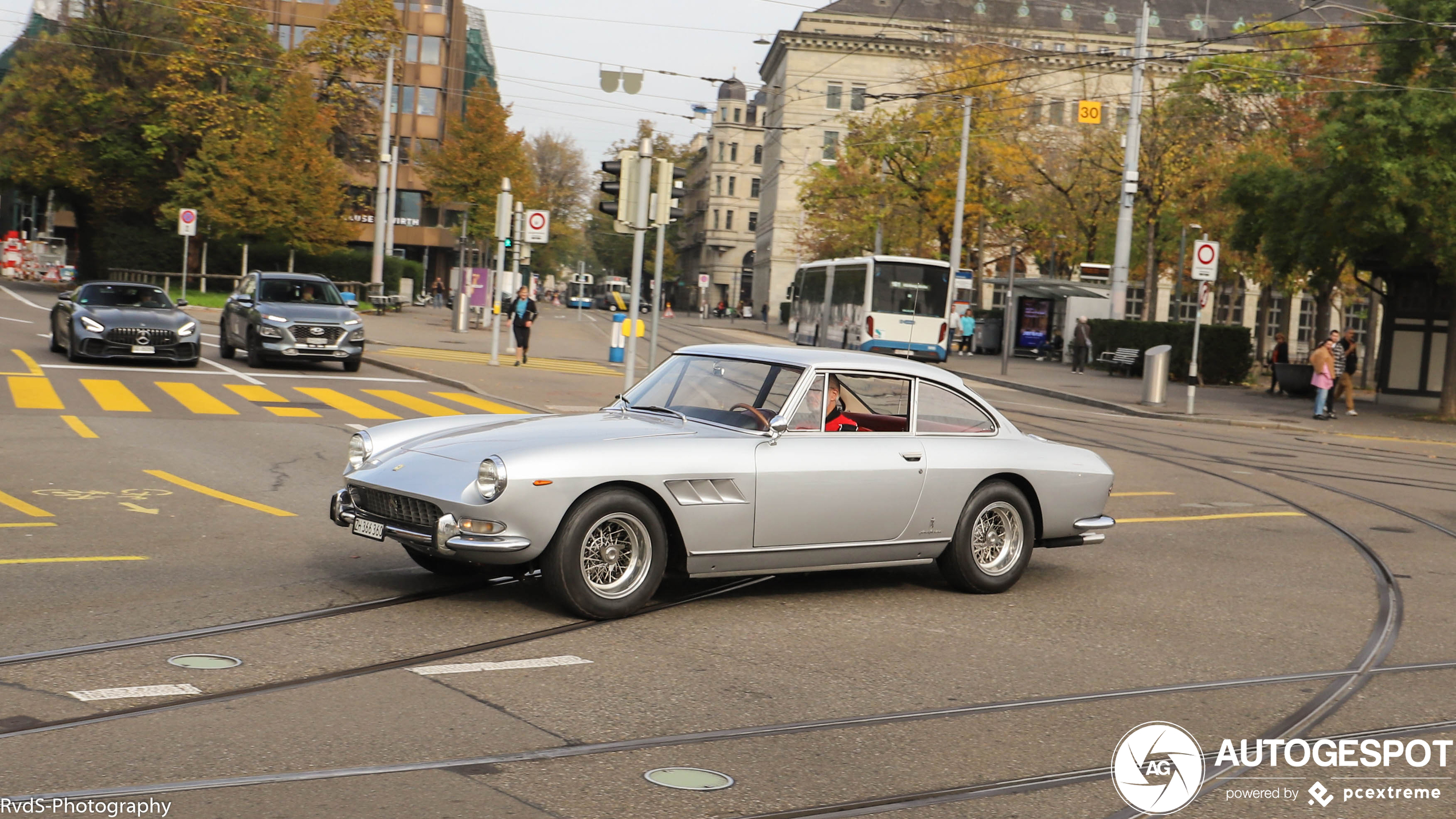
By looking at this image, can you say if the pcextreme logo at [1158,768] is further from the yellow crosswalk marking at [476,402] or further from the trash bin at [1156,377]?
the trash bin at [1156,377]

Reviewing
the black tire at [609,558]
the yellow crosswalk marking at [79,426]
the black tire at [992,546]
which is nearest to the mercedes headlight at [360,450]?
the black tire at [609,558]

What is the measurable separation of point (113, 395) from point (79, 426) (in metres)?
3.42

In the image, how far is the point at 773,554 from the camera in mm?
7453

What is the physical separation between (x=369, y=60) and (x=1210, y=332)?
33781 mm

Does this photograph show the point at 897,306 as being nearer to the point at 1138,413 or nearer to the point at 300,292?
the point at 1138,413

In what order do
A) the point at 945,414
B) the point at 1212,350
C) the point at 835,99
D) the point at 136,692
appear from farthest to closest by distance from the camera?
1. the point at 835,99
2. the point at 1212,350
3. the point at 945,414
4. the point at 136,692

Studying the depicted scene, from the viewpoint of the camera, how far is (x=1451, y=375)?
27.7 metres

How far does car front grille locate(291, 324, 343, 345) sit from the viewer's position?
23.4 metres

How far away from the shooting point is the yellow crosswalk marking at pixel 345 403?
1761 centimetres

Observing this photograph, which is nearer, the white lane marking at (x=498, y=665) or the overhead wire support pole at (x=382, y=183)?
the white lane marking at (x=498, y=665)

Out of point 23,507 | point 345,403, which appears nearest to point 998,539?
point 23,507

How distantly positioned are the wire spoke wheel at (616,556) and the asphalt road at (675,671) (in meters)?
0.23

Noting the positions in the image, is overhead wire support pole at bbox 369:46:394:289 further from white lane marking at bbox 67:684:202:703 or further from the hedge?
white lane marking at bbox 67:684:202:703

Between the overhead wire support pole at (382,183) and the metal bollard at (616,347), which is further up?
the overhead wire support pole at (382,183)
